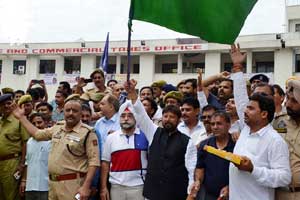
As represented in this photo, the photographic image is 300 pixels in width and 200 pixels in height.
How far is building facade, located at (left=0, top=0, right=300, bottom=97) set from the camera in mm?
30953

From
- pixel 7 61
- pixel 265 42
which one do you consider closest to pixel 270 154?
pixel 265 42

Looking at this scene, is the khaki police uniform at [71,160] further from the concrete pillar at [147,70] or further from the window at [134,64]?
the window at [134,64]

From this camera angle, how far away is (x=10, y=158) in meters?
6.46

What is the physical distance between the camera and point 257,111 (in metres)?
4.02

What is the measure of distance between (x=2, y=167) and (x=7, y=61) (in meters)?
34.8

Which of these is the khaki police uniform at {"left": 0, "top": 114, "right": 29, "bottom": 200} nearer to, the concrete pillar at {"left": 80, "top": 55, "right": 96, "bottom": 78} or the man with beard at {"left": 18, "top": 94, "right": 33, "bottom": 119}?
the man with beard at {"left": 18, "top": 94, "right": 33, "bottom": 119}

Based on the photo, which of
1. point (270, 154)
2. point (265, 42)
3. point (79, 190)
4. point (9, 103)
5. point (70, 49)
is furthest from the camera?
point (70, 49)

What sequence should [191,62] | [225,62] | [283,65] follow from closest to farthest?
[283,65]
[225,62]
[191,62]

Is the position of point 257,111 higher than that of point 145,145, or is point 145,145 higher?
point 257,111

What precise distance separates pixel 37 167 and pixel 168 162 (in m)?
1.94

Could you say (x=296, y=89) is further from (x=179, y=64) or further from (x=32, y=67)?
(x=32, y=67)

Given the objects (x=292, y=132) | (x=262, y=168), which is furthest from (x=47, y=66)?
(x=262, y=168)

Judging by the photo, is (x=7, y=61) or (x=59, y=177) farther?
(x=7, y=61)

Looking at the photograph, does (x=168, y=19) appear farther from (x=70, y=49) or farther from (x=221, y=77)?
(x=70, y=49)
